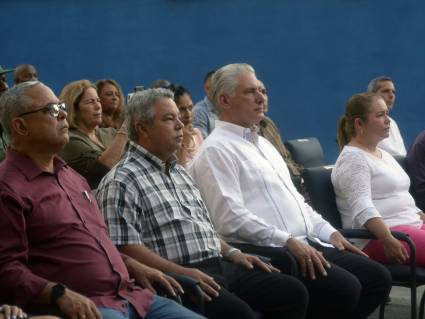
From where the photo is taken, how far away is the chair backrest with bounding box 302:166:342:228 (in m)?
4.84

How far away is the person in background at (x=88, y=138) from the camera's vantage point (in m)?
4.33

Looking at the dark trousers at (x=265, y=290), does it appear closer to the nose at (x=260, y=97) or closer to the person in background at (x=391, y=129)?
the nose at (x=260, y=97)

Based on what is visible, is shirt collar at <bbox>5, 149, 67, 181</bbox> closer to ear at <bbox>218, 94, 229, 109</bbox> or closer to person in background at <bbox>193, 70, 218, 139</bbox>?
ear at <bbox>218, 94, 229, 109</bbox>

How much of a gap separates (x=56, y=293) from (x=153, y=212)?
804 mm

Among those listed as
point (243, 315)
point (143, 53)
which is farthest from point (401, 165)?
point (143, 53)

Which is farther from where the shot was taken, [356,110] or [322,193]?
[356,110]

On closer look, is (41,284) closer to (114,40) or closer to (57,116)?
(57,116)

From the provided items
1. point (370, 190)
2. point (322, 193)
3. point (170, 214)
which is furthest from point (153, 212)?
→ point (370, 190)

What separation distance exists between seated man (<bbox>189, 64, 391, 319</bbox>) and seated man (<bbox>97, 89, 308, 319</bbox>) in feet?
0.67

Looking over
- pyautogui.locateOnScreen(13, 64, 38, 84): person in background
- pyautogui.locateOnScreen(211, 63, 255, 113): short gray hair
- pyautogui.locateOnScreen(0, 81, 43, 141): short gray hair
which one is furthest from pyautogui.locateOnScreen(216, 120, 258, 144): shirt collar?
pyautogui.locateOnScreen(13, 64, 38, 84): person in background

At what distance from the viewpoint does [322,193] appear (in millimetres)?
4863

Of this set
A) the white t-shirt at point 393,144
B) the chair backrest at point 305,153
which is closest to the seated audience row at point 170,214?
the chair backrest at point 305,153

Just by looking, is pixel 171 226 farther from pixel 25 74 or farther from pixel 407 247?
pixel 25 74

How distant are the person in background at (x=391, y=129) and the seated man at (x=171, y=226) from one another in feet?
10.4
